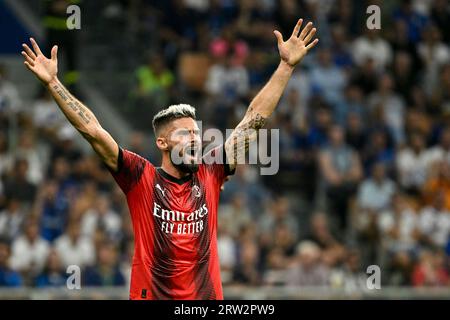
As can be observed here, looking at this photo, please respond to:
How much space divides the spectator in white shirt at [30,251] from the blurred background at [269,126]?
0.03 m

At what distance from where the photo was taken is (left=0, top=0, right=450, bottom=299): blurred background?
14.7 metres

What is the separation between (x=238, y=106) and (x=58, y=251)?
14.3ft

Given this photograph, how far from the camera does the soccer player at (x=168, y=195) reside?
7.41m

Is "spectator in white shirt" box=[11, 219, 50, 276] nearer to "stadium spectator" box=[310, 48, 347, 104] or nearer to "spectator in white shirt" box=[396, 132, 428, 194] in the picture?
"stadium spectator" box=[310, 48, 347, 104]

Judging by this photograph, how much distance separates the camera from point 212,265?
755 cm

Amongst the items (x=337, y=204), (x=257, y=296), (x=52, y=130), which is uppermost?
(x=52, y=130)

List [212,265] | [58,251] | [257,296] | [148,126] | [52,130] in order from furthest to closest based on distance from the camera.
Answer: [148,126] → [52,130] → [58,251] → [257,296] → [212,265]

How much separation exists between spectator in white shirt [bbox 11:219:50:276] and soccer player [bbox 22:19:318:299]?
7081 millimetres

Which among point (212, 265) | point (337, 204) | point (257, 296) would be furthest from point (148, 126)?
point (212, 265)

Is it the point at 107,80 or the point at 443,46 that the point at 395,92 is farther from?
the point at 107,80

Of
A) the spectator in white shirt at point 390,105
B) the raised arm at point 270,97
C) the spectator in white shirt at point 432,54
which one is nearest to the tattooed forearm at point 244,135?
the raised arm at point 270,97

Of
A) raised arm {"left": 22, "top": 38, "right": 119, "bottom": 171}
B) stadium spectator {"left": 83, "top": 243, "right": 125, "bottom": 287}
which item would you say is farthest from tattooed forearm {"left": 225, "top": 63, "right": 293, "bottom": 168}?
stadium spectator {"left": 83, "top": 243, "right": 125, "bottom": 287}

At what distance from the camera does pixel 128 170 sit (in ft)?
24.8

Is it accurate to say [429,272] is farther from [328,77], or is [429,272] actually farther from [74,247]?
[74,247]
